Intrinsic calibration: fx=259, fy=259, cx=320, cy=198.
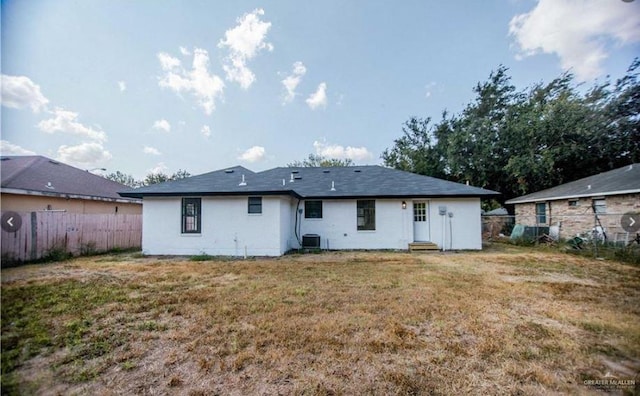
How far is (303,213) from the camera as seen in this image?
11570mm

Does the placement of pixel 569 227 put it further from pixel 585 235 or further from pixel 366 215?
pixel 366 215

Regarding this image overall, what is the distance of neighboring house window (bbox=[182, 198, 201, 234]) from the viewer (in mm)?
9695

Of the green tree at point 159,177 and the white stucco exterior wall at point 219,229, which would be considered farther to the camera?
the green tree at point 159,177

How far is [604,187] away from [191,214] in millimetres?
17018

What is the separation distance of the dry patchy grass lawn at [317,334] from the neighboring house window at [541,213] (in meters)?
9.34

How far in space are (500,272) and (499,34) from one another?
18.2 ft

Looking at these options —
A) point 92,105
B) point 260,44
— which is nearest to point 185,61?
point 260,44

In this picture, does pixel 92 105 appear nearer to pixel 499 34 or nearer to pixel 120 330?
pixel 120 330

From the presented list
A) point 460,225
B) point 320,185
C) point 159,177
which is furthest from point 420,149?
point 159,177

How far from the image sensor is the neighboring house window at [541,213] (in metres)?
14.1

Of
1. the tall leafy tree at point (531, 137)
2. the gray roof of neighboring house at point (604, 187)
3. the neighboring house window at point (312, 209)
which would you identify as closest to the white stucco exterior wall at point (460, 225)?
the neighboring house window at point (312, 209)

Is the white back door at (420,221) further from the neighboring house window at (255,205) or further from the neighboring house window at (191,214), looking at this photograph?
the neighboring house window at (191,214)

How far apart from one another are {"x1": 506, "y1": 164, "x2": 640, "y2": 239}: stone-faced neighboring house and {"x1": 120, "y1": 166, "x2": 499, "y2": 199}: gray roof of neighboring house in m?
4.71

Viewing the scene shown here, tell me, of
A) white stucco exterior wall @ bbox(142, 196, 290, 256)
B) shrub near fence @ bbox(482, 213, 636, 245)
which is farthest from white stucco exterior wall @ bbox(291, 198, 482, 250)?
shrub near fence @ bbox(482, 213, 636, 245)
